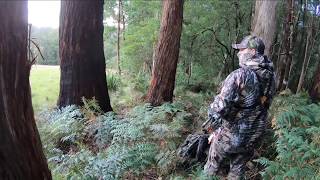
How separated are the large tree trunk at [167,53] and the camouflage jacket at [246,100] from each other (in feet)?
14.2

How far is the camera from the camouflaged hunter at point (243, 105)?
537 centimetres

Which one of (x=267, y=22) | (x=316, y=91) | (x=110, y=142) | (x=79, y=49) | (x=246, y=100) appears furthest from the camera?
(x=316, y=91)

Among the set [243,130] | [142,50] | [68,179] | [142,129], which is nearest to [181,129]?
[142,129]

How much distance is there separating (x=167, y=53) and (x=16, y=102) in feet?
21.5

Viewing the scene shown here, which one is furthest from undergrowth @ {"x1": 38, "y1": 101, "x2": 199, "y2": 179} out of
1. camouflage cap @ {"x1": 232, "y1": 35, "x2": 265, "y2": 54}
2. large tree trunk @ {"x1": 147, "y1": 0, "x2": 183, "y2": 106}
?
camouflage cap @ {"x1": 232, "y1": 35, "x2": 265, "y2": 54}

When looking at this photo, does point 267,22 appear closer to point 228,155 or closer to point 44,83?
point 228,155

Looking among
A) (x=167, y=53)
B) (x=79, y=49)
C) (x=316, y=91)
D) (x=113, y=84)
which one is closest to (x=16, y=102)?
(x=79, y=49)

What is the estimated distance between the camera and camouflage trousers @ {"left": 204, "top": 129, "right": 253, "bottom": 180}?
18.5 feet

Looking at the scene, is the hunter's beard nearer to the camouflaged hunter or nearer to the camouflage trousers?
the camouflaged hunter

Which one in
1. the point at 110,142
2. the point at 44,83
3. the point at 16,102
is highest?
the point at 16,102

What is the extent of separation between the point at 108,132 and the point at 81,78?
2.19 metres

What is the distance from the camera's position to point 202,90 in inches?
538

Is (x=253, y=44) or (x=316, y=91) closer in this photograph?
(x=253, y=44)

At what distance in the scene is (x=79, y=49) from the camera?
945 centimetres
